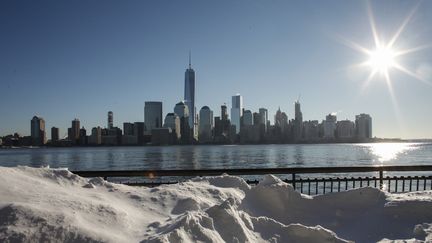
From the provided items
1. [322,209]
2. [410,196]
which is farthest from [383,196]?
[322,209]

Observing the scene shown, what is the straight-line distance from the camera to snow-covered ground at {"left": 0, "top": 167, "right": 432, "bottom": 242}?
380 centimetres

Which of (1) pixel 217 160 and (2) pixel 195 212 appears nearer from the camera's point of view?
(2) pixel 195 212

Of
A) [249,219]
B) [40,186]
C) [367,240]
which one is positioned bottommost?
[367,240]

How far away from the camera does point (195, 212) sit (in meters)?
4.54

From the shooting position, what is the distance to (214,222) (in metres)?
4.50

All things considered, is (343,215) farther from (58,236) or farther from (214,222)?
(58,236)

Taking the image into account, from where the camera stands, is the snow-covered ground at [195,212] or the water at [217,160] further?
the water at [217,160]

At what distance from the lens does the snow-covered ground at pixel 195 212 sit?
150 inches

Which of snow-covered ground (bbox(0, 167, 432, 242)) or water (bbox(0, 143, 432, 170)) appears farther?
water (bbox(0, 143, 432, 170))

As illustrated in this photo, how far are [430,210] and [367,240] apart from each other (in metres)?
1.15

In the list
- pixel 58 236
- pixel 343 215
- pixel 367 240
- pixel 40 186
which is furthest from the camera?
pixel 343 215

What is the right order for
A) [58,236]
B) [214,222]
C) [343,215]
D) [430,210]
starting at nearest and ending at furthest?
1. [58,236]
2. [214,222]
3. [430,210]
4. [343,215]

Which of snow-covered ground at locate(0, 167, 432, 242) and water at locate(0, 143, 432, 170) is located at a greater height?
snow-covered ground at locate(0, 167, 432, 242)

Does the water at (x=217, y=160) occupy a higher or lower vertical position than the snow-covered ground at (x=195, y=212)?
lower
